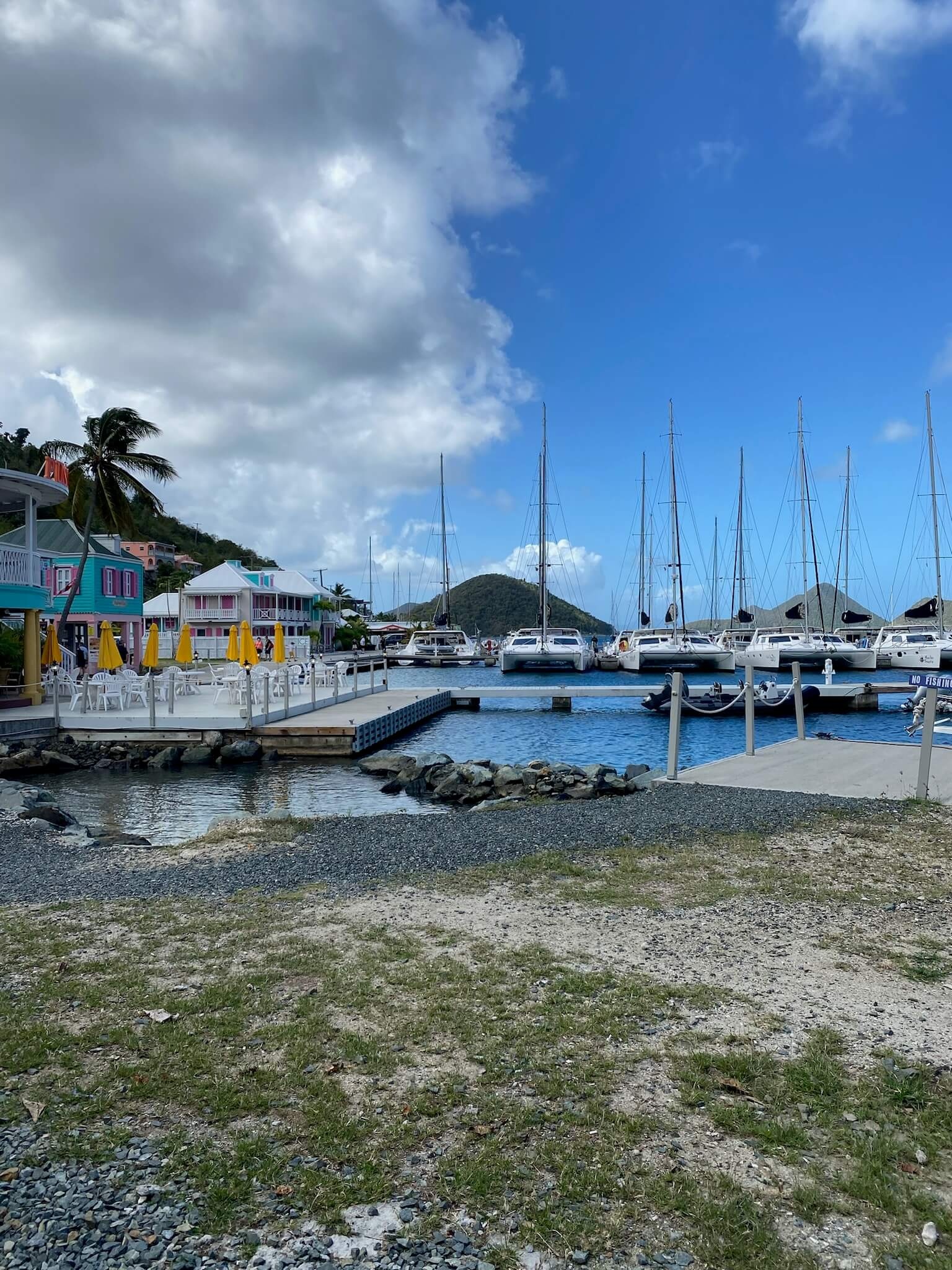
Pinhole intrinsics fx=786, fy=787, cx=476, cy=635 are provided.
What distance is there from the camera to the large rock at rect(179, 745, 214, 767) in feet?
62.7

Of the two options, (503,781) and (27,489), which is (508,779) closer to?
(503,781)

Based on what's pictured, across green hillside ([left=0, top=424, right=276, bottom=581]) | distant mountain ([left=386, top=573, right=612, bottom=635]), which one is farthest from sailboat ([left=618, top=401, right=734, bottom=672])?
distant mountain ([left=386, top=573, right=612, bottom=635])

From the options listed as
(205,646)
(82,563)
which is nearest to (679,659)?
(205,646)

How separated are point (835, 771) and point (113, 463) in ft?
102

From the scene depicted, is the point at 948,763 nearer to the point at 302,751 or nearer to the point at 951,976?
the point at 951,976

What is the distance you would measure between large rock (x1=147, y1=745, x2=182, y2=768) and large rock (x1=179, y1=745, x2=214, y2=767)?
0.12 metres

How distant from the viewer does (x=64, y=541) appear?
38.0 meters

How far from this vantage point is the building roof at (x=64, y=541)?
36969 millimetres

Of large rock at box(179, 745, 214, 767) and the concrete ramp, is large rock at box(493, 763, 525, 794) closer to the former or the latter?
the concrete ramp

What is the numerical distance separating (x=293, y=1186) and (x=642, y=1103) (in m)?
1.58

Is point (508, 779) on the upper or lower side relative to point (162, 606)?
lower

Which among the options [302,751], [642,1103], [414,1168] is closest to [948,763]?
[642,1103]

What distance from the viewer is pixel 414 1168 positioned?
3.20 metres

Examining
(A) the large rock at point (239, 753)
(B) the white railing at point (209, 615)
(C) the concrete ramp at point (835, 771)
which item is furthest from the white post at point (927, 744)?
(B) the white railing at point (209, 615)
